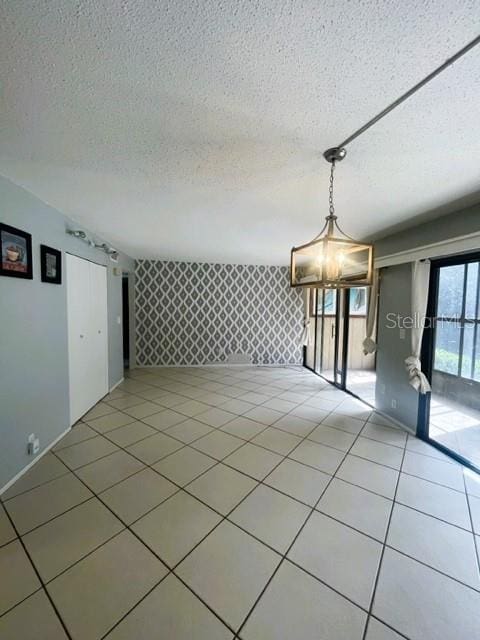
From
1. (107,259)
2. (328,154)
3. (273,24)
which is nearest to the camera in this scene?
(273,24)

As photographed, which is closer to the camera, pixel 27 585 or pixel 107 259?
pixel 27 585

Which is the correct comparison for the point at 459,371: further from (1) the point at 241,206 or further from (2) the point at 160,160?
(2) the point at 160,160

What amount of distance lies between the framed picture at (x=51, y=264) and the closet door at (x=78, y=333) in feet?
0.74

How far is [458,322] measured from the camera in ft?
8.01

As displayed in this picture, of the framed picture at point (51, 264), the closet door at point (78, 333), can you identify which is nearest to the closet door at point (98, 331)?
the closet door at point (78, 333)

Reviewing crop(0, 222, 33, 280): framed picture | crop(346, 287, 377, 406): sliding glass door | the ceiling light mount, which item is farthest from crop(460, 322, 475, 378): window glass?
crop(0, 222, 33, 280): framed picture

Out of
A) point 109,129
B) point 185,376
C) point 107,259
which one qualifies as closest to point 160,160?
point 109,129

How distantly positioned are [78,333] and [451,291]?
4.09 m

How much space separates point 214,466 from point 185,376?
9.71 feet

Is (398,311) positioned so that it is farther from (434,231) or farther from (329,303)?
(329,303)

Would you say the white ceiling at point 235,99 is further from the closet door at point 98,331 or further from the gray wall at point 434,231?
the closet door at point 98,331

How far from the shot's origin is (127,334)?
19.0 ft

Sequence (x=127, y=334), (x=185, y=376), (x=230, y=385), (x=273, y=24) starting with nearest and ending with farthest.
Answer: (x=273, y=24), (x=230, y=385), (x=185, y=376), (x=127, y=334)

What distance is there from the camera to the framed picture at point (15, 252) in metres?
1.83
